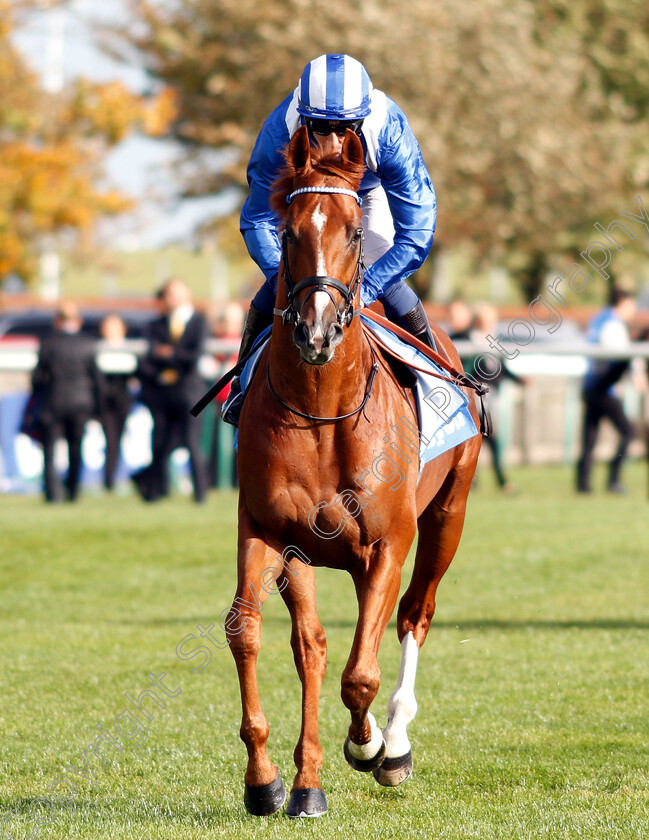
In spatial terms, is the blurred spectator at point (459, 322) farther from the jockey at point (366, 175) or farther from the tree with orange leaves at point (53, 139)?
the tree with orange leaves at point (53, 139)

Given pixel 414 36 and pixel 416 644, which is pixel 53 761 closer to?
pixel 416 644

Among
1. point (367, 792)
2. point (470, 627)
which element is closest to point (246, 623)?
point (367, 792)

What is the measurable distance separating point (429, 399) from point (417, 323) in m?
0.73

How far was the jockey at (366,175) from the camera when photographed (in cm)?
490

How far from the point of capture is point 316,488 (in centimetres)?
468

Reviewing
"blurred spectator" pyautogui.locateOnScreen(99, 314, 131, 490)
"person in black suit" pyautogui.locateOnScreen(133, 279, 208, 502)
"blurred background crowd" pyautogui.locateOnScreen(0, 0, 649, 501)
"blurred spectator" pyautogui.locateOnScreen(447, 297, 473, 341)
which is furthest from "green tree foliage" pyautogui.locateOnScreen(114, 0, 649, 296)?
"person in black suit" pyautogui.locateOnScreen(133, 279, 208, 502)

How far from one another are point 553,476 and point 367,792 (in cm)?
1336

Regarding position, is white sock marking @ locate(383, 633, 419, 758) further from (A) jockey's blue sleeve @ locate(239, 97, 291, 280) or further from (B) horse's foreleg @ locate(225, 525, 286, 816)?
(A) jockey's blue sleeve @ locate(239, 97, 291, 280)

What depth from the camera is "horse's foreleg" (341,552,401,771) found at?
15.1 ft

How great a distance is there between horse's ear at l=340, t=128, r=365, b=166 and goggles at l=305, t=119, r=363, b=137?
0.28 meters

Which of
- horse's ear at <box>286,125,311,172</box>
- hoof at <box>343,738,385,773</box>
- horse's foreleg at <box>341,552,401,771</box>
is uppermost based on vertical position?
horse's ear at <box>286,125,311,172</box>

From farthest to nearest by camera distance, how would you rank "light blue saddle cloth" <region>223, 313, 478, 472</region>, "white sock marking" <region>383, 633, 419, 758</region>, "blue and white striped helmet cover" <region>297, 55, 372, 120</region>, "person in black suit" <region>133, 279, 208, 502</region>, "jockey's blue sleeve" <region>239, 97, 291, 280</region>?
"person in black suit" <region>133, 279, 208, 502</region>, "light blue saddle cloth" <region>223, 313, 478, 472</region>, "jockey's blue sleeve" <region>239, 97, 291, 280</region>, "white sock marking" <region>383, 633, 419, 758</region>, "blue and white striped helmet cover" <region>297, 55, 372, 120</region>

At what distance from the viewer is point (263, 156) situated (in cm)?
518

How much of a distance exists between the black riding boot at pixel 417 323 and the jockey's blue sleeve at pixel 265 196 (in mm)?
990
